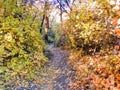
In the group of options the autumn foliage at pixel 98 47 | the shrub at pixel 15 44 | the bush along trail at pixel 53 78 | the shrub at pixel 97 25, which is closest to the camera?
the autumn foliage at pixel 98 47

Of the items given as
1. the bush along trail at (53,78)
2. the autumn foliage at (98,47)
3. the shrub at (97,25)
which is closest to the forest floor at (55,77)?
the bush along trail at (53,78)

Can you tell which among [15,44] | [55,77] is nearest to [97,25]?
[55,77]

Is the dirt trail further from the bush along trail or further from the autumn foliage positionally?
the autumn foliage

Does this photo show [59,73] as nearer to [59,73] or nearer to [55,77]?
[59,73]

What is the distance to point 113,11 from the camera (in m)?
8.41

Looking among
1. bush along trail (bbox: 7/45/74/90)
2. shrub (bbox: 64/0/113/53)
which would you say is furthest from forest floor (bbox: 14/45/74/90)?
shrub (bbox: 64/0/113/53)

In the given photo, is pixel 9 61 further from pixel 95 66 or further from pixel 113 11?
pixel 113 11

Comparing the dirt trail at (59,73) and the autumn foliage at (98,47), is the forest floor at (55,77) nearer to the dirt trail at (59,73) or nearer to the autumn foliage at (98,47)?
the dirt trail at (59,73)

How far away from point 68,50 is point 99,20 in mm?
5057

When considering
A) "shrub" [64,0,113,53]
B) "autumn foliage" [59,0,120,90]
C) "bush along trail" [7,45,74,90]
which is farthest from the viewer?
"shrub" [64,0,113,53]

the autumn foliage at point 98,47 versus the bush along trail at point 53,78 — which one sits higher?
the autumn foliage at point 98,47

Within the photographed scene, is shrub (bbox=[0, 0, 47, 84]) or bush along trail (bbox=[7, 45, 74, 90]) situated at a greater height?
shrub (bbox=[0, 0, 47, 84])

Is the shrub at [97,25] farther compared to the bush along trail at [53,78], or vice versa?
the shrub at [97,25]

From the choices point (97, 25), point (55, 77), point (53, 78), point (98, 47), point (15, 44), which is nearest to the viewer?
point (15, 44)
